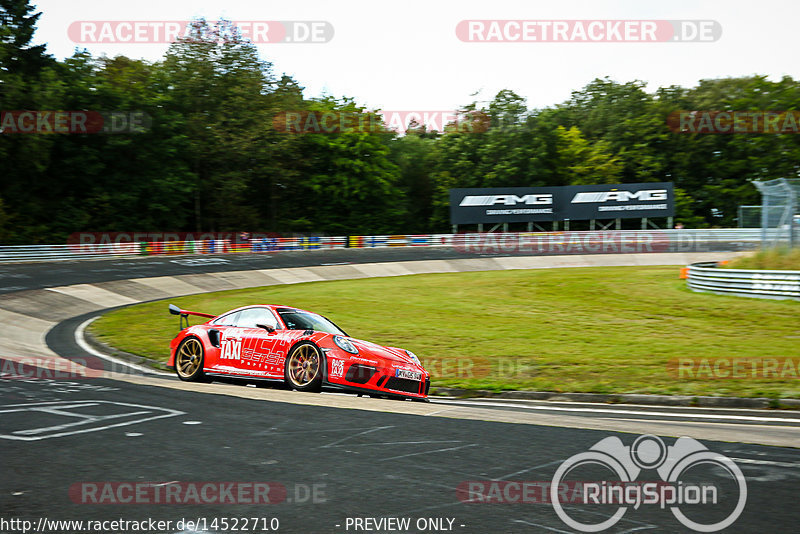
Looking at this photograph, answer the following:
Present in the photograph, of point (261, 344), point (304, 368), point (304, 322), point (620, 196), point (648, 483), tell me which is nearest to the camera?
point (648, 483)

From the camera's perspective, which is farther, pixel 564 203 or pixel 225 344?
pixel 564 203

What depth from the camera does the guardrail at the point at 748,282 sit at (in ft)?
67.4

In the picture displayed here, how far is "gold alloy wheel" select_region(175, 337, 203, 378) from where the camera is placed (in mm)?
11508

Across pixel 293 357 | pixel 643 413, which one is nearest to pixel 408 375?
pixel 293 357

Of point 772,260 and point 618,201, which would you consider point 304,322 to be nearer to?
point 772,260

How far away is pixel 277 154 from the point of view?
59969mm

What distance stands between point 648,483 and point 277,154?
57.3 m

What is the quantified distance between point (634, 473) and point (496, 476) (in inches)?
41.6

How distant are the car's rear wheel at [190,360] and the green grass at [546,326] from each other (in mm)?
4211

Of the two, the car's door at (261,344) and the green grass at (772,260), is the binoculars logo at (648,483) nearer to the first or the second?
the car's door at (261,344)

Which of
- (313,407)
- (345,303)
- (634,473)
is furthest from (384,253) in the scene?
(634,473)

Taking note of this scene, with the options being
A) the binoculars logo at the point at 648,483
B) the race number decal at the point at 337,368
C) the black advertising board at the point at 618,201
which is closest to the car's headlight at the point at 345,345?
the race number decal at the point at 337,368

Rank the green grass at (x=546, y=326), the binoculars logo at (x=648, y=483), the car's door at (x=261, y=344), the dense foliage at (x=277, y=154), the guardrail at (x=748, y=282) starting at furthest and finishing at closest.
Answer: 1. the dense foliage at (x=277, y=154)
2. the guardrail at (x=748, y=282)
3. the green grass at (x=546, y=326)
4. the car's door at (x=261, y=344)
5. the binoculars logo at (x=648, y=483)

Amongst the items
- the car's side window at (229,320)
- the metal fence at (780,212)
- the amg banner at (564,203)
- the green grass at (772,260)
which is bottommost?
the car's side window at (229,320)
